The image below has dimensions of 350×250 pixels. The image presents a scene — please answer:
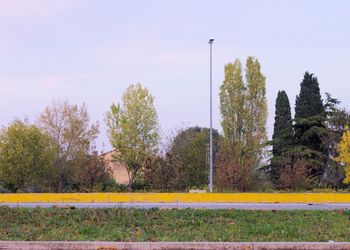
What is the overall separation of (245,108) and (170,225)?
35.1m

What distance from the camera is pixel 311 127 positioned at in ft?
155

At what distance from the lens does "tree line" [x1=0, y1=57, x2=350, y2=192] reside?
39.0 meters

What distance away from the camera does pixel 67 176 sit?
45.5 meters

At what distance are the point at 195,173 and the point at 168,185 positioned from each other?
4.92 metres

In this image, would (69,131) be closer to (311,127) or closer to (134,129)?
(134,129)

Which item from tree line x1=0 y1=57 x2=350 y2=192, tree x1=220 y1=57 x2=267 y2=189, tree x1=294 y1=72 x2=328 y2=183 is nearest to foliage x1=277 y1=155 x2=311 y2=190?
tree line x1=0 y1=57 x2=350 y2=192

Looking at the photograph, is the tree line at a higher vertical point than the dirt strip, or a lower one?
higher

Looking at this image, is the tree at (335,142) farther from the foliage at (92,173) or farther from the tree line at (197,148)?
the foliage at (92,173)

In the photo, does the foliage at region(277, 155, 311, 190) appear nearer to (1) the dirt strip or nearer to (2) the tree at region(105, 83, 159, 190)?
(2) the tree at region(105, 83, 159, 190)

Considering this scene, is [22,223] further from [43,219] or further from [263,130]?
[263,130]

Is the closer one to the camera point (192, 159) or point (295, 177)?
point (295, 177)

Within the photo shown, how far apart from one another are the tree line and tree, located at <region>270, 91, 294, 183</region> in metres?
0.10

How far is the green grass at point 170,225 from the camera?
10.7 m

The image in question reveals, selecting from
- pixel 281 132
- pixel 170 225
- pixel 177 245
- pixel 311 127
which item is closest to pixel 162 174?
pixel 281 132
